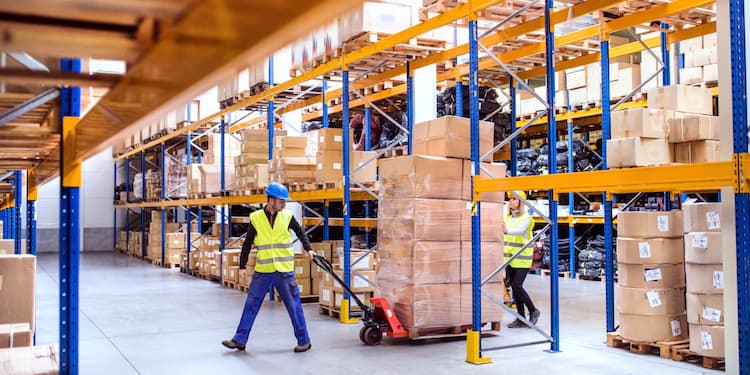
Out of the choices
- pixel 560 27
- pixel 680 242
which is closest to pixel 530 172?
pixel 560 27

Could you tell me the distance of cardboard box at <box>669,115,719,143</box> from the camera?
659 centimetres

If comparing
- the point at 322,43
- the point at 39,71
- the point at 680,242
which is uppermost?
the point at 322,43

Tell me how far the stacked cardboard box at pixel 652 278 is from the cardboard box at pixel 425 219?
6.01ft

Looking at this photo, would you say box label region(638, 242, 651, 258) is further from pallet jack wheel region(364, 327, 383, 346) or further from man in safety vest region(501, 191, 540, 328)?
pallet jack wheel region(364, 327, 383, 346)

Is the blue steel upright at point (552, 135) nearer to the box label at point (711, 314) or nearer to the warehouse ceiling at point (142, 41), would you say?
the box label at point (711, 314)

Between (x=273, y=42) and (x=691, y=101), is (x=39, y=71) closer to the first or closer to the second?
(x=273, y=42)

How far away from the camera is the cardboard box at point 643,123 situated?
660 cm

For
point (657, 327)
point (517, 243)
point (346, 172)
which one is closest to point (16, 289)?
point (346, 172)

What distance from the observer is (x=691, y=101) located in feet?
23.7

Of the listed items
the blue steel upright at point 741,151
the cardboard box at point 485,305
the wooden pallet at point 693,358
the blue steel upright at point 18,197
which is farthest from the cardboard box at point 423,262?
the blue steel upright at point 18,197

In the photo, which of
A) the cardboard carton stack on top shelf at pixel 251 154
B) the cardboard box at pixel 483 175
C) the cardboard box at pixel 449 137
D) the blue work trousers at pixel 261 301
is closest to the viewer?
the blue work trousers at pixel 261 301

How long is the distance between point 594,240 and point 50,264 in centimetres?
1512

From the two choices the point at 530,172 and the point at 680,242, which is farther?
the point at 530,172

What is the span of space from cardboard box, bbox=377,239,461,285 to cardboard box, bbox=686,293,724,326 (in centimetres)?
247
